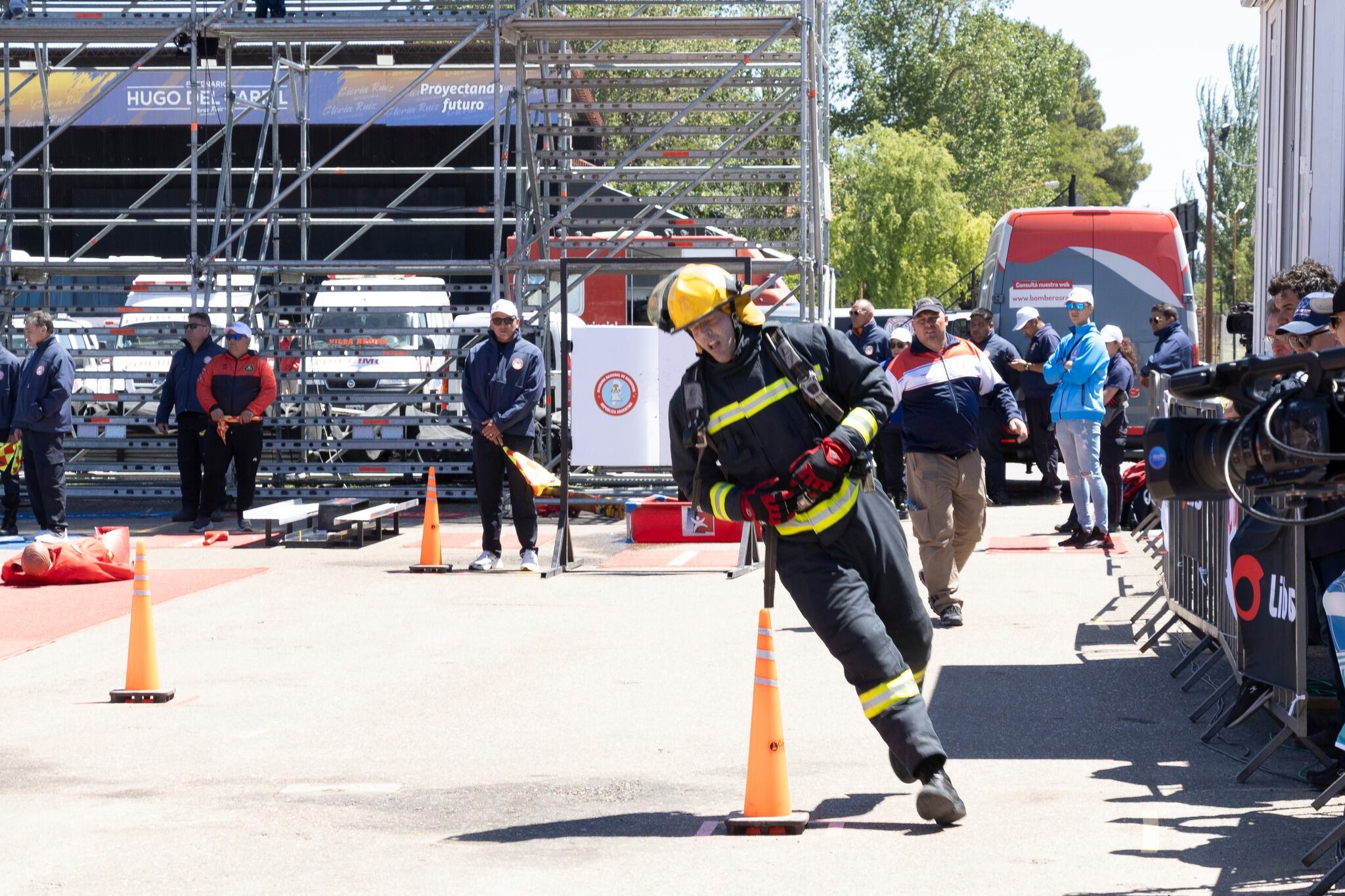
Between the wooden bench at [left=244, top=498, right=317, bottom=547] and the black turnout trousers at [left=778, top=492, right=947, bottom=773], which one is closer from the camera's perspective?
the black turnout trousers at [left=778, top=492, right=947, bottom=773]

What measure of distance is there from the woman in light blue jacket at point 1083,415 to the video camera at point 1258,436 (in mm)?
8845

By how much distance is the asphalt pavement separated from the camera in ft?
18.6

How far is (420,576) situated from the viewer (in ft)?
44.3

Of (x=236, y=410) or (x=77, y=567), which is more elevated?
(x=236, y=410)

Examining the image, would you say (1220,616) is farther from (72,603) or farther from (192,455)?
(192,455)

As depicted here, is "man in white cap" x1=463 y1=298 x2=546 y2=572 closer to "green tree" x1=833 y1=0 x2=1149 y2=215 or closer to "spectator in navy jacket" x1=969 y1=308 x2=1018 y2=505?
"spectator in navy jacket" x1=969 y1=308 x2=1018 y2=505

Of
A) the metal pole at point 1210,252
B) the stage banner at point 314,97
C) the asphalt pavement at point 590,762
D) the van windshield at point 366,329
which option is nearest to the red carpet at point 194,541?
the van windshield at point 366,329

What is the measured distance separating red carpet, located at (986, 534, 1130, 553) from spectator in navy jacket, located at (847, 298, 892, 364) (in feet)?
10.8

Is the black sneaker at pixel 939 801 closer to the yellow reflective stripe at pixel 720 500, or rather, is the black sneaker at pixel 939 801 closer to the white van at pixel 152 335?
the yellow reflective stripe at pixel 720 500

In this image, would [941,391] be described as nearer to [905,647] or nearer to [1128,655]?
[1128,655]

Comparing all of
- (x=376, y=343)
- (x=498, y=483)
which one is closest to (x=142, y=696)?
(x=498, y=483)

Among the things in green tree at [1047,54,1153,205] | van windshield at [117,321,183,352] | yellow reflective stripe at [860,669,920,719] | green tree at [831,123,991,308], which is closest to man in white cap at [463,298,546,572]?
van windshield at [117,321,183,352]

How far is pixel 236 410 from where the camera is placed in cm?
1694

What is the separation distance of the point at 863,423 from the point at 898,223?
4933cm
